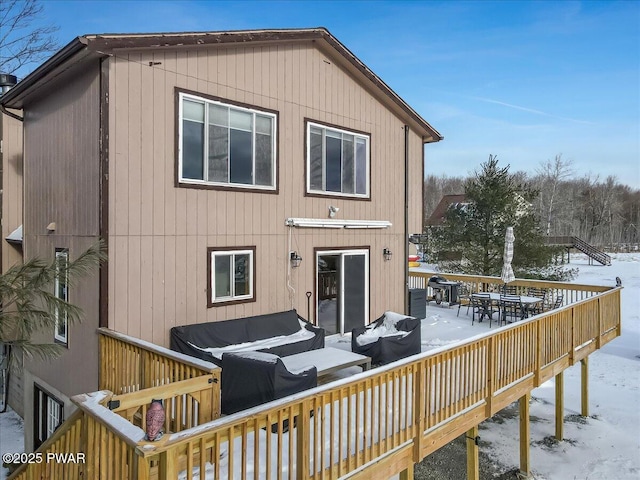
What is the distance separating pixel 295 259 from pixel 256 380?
2982mm

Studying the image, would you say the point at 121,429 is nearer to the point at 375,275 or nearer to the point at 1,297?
the point at 1,297

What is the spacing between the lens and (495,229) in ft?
60.0

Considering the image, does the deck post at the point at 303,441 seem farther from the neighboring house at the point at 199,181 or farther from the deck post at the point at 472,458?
the deck post at the point at 472,458

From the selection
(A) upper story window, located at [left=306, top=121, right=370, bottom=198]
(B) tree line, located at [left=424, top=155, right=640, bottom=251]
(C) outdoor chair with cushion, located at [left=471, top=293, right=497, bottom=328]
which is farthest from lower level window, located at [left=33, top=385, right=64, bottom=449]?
(B) tree line, located at [left=424, top=155, right=640, bottom=251]

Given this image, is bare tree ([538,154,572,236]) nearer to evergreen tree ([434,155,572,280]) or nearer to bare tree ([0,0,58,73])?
evergreen tree ([434,155,572,280])

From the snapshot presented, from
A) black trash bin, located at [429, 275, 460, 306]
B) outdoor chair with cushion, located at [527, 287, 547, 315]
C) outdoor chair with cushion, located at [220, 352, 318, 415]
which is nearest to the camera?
outdoor chair with cushion, located at [220, 352, 318, 415]

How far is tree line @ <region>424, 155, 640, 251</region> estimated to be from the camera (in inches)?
1602

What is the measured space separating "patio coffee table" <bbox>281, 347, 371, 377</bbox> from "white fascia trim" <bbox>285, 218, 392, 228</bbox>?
7.31 ft

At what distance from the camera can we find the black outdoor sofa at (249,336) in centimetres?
591

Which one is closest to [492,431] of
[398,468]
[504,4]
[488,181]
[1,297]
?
[398,468]

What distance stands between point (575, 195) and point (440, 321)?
145 feet

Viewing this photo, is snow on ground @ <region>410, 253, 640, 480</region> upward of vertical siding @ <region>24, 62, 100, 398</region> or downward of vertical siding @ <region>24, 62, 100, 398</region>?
downward

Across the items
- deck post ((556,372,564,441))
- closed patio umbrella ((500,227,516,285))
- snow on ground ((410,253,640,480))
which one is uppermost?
closed patio umbrella ((500,227,516,285))

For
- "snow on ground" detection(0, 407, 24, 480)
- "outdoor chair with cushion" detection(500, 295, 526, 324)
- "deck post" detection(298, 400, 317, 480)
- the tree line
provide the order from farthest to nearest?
the tree line, "outdoor chair with cushion" detection(500, 295, 526, 324), "snow on ground" detection(0, 407, 24, 480), "deck post" detection(298, 400, 317, 480)
